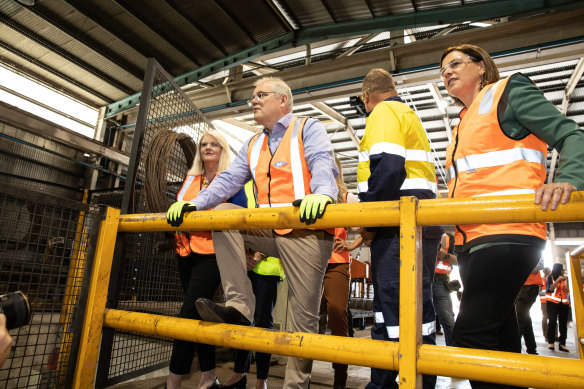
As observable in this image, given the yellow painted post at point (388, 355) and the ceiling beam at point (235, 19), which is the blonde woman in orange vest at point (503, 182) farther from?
the ceiling beam at point (235, 19)

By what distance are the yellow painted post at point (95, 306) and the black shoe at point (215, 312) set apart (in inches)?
25.2

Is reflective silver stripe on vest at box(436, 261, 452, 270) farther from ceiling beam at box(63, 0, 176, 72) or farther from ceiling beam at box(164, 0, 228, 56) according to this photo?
ceiling beam at box(63, 0, 176, 72)

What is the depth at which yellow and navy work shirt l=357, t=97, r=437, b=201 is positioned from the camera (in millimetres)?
2031

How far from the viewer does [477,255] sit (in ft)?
4.73

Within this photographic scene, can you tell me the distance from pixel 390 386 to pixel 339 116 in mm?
8419

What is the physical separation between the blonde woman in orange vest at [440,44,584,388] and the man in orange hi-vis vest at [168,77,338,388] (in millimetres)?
640

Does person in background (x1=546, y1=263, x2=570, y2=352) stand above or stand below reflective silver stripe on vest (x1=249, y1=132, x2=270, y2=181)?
below


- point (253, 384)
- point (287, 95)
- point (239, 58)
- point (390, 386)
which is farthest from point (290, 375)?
point (239, 58)

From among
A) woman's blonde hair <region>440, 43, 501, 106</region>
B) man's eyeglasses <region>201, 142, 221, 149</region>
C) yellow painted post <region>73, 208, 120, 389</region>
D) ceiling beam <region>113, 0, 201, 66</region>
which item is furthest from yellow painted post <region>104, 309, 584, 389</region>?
ceiling beam <region>113, 0, 201, 66</region>

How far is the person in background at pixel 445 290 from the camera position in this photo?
471cm

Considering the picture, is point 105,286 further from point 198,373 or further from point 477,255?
point 198,373

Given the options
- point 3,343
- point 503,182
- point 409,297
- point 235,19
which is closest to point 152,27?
point 235,19

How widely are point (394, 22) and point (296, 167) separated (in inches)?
144

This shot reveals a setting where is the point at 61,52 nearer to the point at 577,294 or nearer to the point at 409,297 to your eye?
the point at 409,297
